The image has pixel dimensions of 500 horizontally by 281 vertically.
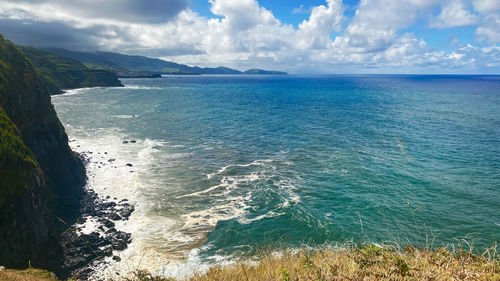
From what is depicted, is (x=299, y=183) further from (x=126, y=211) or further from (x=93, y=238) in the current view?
(x=93, y=238)

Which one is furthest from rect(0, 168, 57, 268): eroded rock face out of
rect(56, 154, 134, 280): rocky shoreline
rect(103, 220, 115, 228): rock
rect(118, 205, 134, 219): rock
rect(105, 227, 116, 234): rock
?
rect(118, 205, 134, 219): rock

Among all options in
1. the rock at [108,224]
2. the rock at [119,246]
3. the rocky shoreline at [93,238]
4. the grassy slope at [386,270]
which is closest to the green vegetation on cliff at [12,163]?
the rocky shoreline at [93,238]

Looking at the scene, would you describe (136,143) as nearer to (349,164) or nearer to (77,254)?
(77,254)

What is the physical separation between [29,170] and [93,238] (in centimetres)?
930

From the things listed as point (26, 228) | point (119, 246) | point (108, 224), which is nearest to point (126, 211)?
point (108, 224)

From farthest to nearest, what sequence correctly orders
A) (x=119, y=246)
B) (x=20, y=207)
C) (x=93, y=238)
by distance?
(x=93, y=238)
(x=119, y=246)
(x=20, y=207)

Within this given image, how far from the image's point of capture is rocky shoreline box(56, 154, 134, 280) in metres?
24.7

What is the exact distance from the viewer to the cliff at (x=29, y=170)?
23.0m

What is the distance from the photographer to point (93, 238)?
28.2 m

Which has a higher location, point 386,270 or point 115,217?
point 386,270

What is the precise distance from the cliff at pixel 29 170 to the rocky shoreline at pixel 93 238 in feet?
4.59

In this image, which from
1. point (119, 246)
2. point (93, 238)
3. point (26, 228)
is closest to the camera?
point (26, 228)

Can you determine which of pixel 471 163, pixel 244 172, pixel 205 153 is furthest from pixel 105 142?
pixel 471 163

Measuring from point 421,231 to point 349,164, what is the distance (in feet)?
61.4
